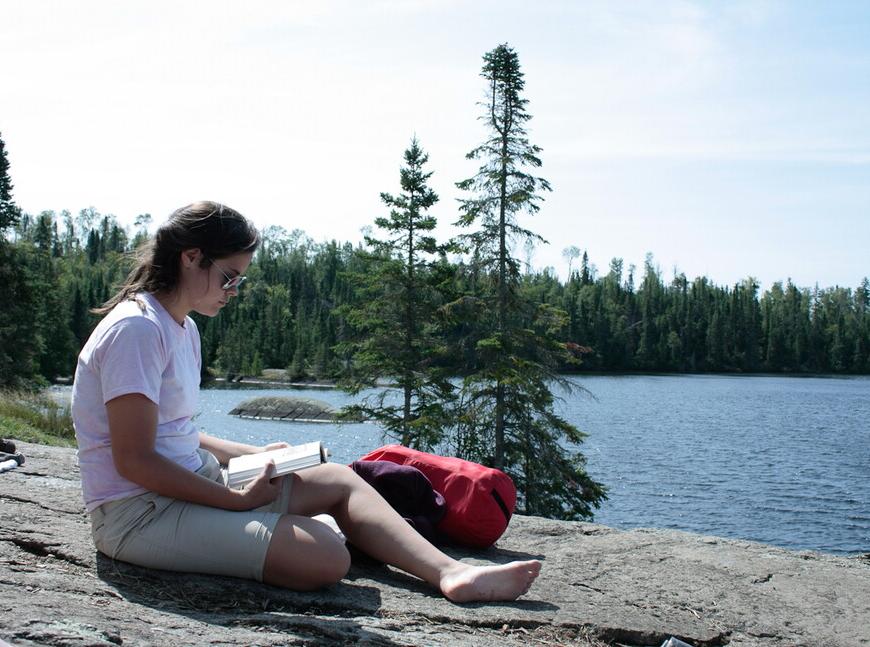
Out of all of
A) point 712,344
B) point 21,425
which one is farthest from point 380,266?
point 712,344

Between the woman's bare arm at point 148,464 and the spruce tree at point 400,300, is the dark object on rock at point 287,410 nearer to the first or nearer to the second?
the spruce tree at point 400,300

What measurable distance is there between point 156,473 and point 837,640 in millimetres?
2579

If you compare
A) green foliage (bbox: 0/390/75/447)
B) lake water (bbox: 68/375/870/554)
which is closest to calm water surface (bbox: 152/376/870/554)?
lake water (bbox: 68/375/870/554)

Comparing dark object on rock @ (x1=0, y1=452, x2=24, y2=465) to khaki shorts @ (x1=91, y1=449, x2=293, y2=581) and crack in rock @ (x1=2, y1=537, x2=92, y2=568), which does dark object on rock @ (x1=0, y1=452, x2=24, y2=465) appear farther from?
khaki shorts @ (x1=91, y1=449, x2=293, y2=581)

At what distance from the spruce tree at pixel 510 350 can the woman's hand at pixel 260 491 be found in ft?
52.2

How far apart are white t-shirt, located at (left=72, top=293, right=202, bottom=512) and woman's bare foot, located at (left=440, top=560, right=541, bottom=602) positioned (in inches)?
38.3

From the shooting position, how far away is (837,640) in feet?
10.4

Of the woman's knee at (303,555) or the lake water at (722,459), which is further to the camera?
the lake water at (722,459)

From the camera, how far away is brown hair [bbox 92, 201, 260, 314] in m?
2.71

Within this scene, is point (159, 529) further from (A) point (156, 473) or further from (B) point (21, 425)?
(B) point (21, 425)

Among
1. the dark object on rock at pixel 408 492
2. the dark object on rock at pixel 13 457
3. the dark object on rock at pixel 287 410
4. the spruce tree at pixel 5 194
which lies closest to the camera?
the dark object on rock at pixel 408 492

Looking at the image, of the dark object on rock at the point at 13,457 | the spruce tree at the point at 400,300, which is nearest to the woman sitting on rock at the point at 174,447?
the dark object on rock at the point at 13,457

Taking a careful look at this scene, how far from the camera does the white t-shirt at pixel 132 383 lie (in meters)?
2.51

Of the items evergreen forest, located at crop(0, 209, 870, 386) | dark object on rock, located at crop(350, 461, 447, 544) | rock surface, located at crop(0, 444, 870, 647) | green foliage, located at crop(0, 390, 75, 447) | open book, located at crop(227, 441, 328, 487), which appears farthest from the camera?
evergreen forest, located at crop(0, 209, 870, 386)
